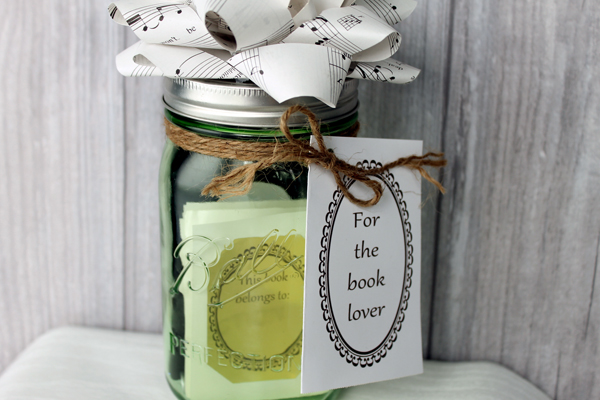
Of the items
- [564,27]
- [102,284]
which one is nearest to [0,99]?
[102,284]

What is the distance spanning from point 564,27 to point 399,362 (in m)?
0.39

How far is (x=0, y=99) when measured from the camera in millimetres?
625

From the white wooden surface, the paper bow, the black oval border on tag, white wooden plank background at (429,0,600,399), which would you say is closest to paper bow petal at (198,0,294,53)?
the paper bow

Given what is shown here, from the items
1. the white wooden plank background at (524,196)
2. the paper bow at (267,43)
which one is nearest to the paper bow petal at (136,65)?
the paper bow at (267,43)

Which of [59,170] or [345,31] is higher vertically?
[345,31]

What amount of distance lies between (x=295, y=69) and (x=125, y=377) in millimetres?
412

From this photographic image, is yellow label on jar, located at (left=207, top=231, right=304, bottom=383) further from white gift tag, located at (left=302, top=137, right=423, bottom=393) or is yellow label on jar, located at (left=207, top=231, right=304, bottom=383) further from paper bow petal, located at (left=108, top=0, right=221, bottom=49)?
paper bow petal, located at (left=108, top=0, right=221, bottom=49)

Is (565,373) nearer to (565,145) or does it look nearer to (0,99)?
(565,145)

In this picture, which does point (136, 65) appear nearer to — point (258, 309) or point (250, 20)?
point (250, 20)

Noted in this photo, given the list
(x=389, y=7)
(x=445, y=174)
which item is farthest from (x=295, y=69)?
(x=445, y=174)

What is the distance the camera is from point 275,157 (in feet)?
1.36

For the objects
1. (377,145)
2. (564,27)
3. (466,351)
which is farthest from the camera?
(466,351)

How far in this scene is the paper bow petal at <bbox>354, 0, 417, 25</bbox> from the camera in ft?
1.55

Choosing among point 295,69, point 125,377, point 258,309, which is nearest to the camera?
point 295,69
